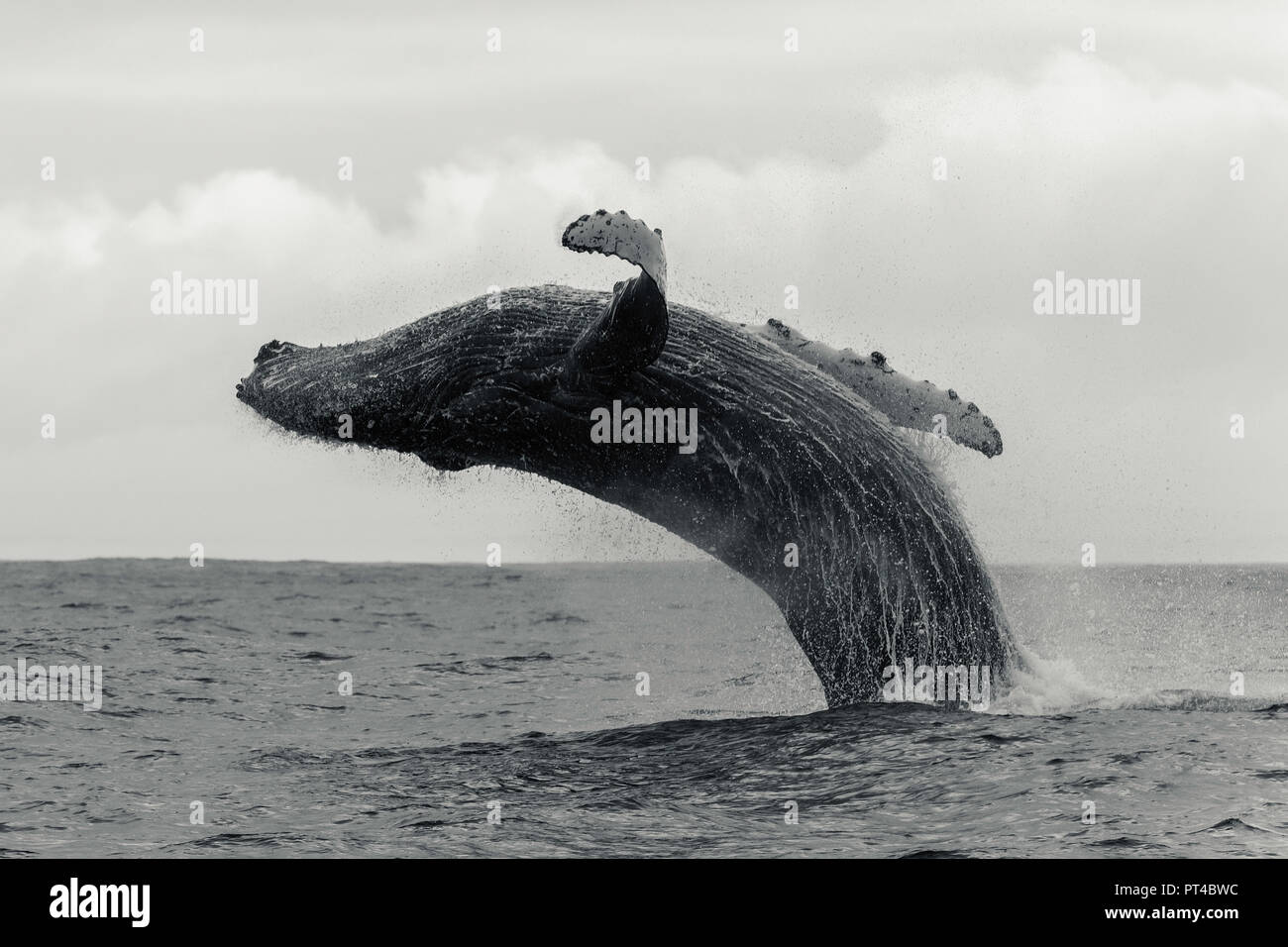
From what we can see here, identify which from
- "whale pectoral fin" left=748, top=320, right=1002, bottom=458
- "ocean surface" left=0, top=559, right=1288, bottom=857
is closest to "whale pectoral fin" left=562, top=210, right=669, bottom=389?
"whale pectoral fin" left=748, top=320, right=1002, bottom=458

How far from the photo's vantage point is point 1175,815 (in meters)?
7.22

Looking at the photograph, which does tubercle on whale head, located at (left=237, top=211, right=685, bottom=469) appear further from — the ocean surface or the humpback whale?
the ocean surface

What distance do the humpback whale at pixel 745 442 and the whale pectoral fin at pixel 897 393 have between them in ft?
0.04

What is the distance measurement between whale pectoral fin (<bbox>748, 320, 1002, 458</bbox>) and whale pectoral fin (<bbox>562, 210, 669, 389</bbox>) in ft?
4.95

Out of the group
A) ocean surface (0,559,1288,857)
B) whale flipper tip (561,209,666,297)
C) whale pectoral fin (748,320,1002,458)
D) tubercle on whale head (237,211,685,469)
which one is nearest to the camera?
ocean surface (0,559,1288,857)

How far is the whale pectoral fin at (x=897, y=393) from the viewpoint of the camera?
32.1 ft

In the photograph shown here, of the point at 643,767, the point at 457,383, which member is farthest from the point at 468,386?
the point at 643,767

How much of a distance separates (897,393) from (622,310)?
254cm

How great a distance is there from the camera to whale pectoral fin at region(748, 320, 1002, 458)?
9773 millimetres
